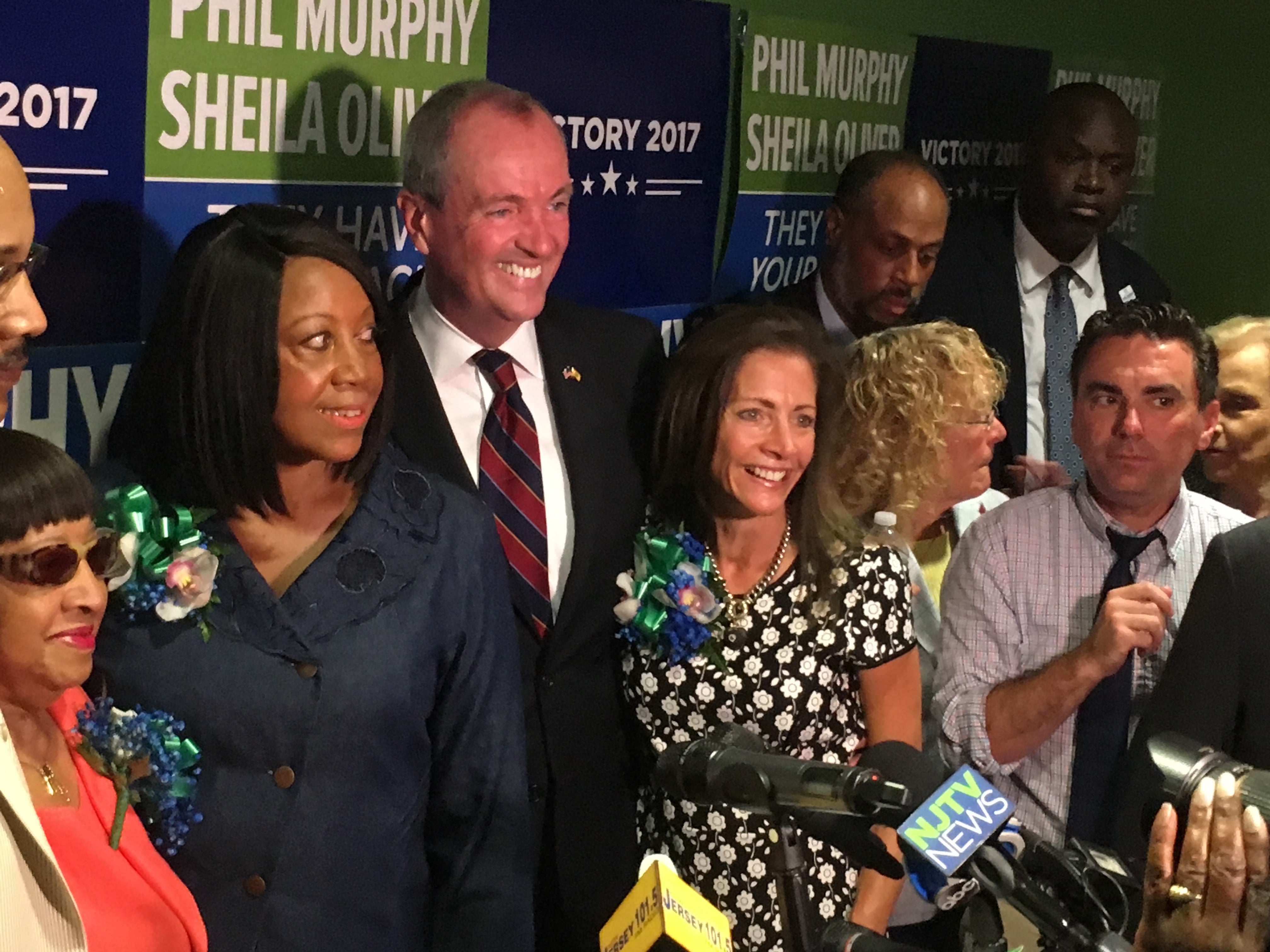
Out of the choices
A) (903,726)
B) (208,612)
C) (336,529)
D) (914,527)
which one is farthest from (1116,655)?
(208,612)

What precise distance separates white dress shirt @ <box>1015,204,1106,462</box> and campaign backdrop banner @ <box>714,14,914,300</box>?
52 cm

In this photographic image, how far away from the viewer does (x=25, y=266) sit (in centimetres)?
175

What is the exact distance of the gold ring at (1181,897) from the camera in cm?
142

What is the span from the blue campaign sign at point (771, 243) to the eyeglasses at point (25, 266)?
91.5 inches

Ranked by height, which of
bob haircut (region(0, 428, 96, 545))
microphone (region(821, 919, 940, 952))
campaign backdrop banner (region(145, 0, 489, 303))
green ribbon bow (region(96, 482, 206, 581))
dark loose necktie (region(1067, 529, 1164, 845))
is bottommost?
dark loose necktie (region(1067, 529, 1164, 845))

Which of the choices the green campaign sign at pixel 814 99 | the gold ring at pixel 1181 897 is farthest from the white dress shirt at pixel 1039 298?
the gold ring at pixel 1181 897

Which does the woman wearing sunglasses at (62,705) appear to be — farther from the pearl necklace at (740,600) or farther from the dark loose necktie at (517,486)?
the pearl necklace at (740,600)

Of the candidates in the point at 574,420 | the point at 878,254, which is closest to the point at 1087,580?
the point at 574,420

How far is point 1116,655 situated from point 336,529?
1.32 metres

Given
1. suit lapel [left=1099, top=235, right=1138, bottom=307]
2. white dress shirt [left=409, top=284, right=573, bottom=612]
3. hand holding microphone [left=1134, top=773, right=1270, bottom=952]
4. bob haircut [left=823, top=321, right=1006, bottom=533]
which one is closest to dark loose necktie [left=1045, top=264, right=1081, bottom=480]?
suit lapel [left=1099, top=235, right=1138, bottom=307]

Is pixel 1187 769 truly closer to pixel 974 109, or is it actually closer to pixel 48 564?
pixel 48 564

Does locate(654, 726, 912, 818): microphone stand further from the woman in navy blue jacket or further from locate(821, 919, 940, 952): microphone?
the woman in navy blue jacket

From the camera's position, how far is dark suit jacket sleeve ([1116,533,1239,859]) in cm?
228

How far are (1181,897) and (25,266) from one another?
1.40 metres
